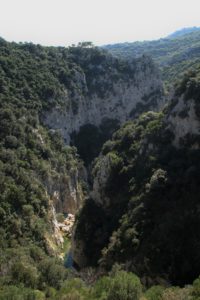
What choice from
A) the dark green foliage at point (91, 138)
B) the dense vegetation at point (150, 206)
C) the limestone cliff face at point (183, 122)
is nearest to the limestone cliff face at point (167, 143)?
the limestone cliff face at point (183, 122)

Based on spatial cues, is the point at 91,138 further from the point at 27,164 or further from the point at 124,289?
the point at 124,289

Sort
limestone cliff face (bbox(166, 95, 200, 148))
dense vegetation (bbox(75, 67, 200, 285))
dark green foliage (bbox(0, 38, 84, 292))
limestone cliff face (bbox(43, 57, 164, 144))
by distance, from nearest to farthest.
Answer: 1. dark green foliage (bbox(0, 38, 84, 292))
2. dense vegetation (bbox(75, 67, 200, 285))
3. limestone cliff face (bbox(166, 95, 200, 148))
4. limestone cliff face (bbox(43, 57, 164, 144))

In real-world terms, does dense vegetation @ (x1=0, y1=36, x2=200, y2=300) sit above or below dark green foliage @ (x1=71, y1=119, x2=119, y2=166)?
above

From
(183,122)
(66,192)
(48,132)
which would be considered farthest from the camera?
(48,132)

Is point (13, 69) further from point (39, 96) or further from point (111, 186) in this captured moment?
point (111, 186)

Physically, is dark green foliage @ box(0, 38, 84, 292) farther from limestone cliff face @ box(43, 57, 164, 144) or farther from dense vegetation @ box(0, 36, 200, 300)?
limestone cliff face @ box(43, 57, 164, 144)

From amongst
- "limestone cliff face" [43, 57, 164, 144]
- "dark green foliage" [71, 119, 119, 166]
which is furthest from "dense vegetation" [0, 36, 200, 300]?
"limestone cliff face" [43, 57, 164, 144]

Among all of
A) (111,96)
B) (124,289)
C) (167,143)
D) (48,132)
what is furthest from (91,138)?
(124,289)

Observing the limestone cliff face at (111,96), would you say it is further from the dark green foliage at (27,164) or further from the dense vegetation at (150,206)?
the dense vegetation at (150,206)

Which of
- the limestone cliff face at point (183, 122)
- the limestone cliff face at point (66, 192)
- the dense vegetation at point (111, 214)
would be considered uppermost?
the limestone cliff face at point (183, 122)
